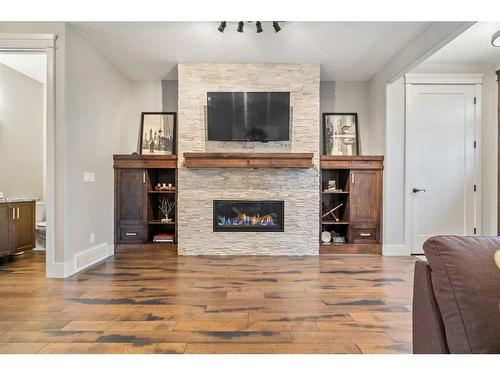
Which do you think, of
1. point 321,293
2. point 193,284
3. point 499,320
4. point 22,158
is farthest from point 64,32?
point 499,320

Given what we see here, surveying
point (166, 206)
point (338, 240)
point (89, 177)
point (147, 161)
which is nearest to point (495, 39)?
point (338, 240)

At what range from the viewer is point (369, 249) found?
16.4 feet

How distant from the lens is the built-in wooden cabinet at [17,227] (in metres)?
4.28

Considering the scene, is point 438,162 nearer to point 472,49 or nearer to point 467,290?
point 472,49

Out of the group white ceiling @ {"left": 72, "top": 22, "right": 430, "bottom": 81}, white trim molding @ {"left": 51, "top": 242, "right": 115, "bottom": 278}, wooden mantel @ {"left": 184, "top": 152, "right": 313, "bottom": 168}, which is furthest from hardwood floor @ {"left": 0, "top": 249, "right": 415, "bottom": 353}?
white ceiling @ {"left": 72, "top": 22, "right": 430, "bottom": 81}

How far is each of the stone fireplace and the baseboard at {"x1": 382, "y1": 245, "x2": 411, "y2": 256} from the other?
101 cm

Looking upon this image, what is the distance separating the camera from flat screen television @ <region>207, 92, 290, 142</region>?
191 inches

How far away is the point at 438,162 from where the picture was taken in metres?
5.02

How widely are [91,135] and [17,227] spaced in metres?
1.64

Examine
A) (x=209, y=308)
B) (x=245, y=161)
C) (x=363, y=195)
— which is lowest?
(x=209, y=308)

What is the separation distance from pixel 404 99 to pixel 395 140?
2.03 ft

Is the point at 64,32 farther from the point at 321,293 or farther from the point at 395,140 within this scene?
the point at 395,140

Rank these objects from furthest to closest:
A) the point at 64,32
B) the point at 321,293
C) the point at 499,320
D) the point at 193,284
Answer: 1. the point at 64,32
2. the point at 193,284
3. the point at 321,293
4. the point at 499,320
